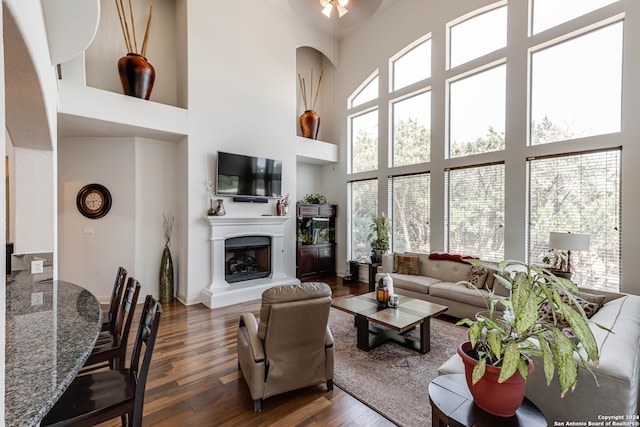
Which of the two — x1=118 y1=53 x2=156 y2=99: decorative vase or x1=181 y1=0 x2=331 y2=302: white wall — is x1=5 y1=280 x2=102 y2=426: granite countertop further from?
x1=118 y1=53 x2=156 y2=99: decorative vase

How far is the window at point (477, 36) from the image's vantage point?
4.61m

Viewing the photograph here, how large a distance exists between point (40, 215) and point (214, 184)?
257 centimetres

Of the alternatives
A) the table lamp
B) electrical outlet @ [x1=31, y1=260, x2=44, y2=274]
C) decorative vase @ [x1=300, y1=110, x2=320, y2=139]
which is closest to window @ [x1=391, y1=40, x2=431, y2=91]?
decorative vase @ [x1=300, y1=110, x2=320, y2=139]

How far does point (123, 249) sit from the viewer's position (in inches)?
189

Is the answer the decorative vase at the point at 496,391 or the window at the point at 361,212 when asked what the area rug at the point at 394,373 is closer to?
the decorative vase at the point at 496,391

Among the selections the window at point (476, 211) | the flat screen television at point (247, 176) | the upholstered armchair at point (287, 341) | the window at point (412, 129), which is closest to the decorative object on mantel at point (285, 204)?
the flat screen television at point (247, 176)

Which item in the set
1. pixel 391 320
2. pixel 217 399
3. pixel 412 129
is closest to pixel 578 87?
pixel 412 129

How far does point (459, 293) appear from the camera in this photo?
4.06 metres

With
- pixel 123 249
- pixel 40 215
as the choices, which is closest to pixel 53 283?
pixel 40 215

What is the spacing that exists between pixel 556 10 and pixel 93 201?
7497 millimetres

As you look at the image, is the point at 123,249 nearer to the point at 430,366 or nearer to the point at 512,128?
the point at 430,366

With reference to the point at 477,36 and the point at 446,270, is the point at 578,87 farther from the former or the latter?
the point at 446,270

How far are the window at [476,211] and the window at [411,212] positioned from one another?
0.41 m

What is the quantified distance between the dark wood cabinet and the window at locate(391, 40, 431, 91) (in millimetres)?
3077
